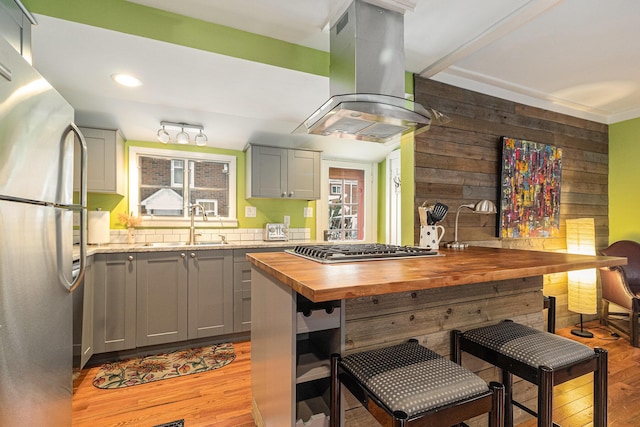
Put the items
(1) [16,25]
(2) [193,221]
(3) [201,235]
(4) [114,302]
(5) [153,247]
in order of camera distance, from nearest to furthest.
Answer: (1) [16,25] < (4) [114,302] < (5) [153,247] < (2) [193,221] < (3) [201,235]

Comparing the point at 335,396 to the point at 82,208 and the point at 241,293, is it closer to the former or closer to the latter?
the point at 82,208

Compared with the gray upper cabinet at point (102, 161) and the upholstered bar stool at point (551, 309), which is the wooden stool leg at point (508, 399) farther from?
the gray upper cabinet at point (102, 161)

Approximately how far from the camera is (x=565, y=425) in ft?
5.84

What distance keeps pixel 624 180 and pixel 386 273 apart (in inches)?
161

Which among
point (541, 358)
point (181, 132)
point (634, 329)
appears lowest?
point (634, 329)

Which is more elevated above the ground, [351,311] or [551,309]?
[351,311]

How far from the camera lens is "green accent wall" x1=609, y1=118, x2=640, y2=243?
3408 millimetres

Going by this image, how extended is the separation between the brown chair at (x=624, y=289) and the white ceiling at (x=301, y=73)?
1612mm

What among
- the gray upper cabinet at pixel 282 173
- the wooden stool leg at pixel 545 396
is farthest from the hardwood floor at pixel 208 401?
the gray upper cabinet at pixel 282 173

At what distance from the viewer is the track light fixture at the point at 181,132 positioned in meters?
2.73

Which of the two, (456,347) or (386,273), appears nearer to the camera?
(386,273)

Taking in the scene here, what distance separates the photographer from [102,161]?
9.29ft

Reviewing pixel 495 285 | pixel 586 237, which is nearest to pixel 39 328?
pixel 495 285

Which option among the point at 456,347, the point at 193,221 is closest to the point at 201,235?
the point at 193,221
